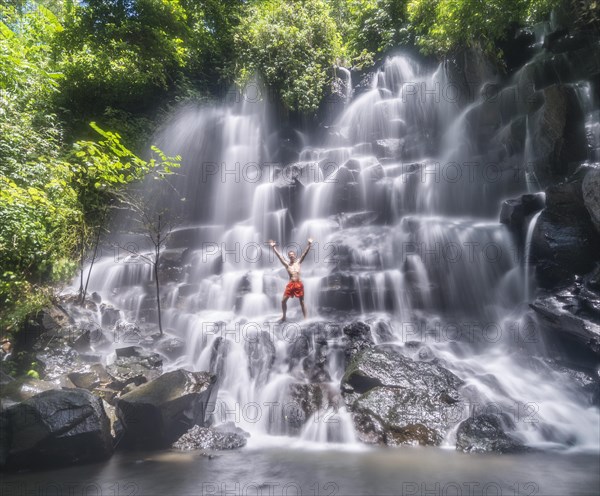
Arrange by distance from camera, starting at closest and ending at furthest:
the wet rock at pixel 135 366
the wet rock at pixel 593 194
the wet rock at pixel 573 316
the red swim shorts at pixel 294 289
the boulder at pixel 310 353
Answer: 1. the wet rock at pixel 573 316
2. the wet rock at pixel 135 366
3. the wet rock at pixel 593 194
4. the boulder at pixel 310 353
5. the red swim shorts at pixel 294 289

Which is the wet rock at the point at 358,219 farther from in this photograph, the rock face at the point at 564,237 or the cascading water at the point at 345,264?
the rock face at the point at 564,237

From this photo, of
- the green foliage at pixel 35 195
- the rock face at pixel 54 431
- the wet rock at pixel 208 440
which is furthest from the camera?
the green foliage at pixel 35 195

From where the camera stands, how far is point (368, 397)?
547 cm

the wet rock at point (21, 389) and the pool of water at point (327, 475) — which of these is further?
the wet rock at point (21, 389)

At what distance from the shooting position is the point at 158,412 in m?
4.91

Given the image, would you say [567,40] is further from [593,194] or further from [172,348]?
[172,348]

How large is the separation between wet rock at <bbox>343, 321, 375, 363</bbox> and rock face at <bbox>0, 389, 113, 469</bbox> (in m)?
4.05

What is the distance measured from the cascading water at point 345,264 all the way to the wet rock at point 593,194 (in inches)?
85.9

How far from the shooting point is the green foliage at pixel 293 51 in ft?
49.7

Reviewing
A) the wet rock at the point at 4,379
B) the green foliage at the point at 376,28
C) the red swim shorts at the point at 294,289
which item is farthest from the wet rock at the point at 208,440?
the green foliage at the point at 376,28

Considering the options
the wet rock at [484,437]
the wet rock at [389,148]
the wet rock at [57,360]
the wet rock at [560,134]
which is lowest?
the wet rock at [484,437]

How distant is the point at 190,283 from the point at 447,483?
333 inches

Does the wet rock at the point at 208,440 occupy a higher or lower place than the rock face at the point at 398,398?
lower

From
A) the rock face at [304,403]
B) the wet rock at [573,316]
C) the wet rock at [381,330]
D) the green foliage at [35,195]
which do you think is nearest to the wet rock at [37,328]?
the green foliage at [35,195]
